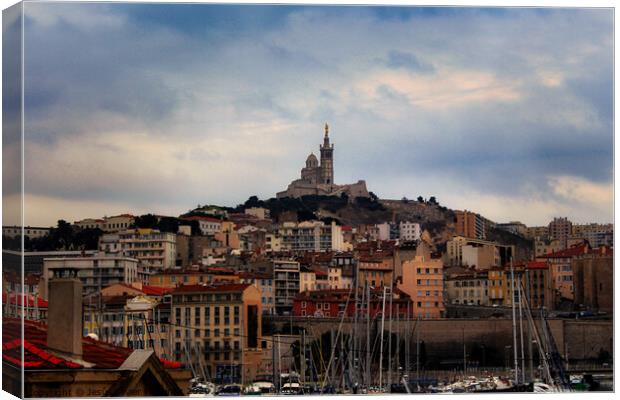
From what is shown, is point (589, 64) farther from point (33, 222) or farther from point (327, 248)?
point (327, 248)

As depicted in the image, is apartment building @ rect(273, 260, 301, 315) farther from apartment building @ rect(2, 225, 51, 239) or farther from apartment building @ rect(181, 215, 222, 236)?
apartment building @ rect(2, 225, 51, 239)

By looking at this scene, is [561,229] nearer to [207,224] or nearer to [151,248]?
[207,224]

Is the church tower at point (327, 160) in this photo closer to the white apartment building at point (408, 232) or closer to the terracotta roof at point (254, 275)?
the terracotta roof at point (254, 275)

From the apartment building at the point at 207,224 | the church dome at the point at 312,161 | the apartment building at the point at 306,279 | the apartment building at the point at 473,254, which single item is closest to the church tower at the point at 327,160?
the church dome at the point at 312,161

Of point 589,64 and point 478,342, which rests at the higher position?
point 589,64

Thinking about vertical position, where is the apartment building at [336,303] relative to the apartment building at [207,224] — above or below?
below

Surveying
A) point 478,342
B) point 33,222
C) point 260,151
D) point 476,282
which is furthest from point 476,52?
point 476,282

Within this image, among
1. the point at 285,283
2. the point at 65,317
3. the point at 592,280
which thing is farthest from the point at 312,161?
the point at 65,317
